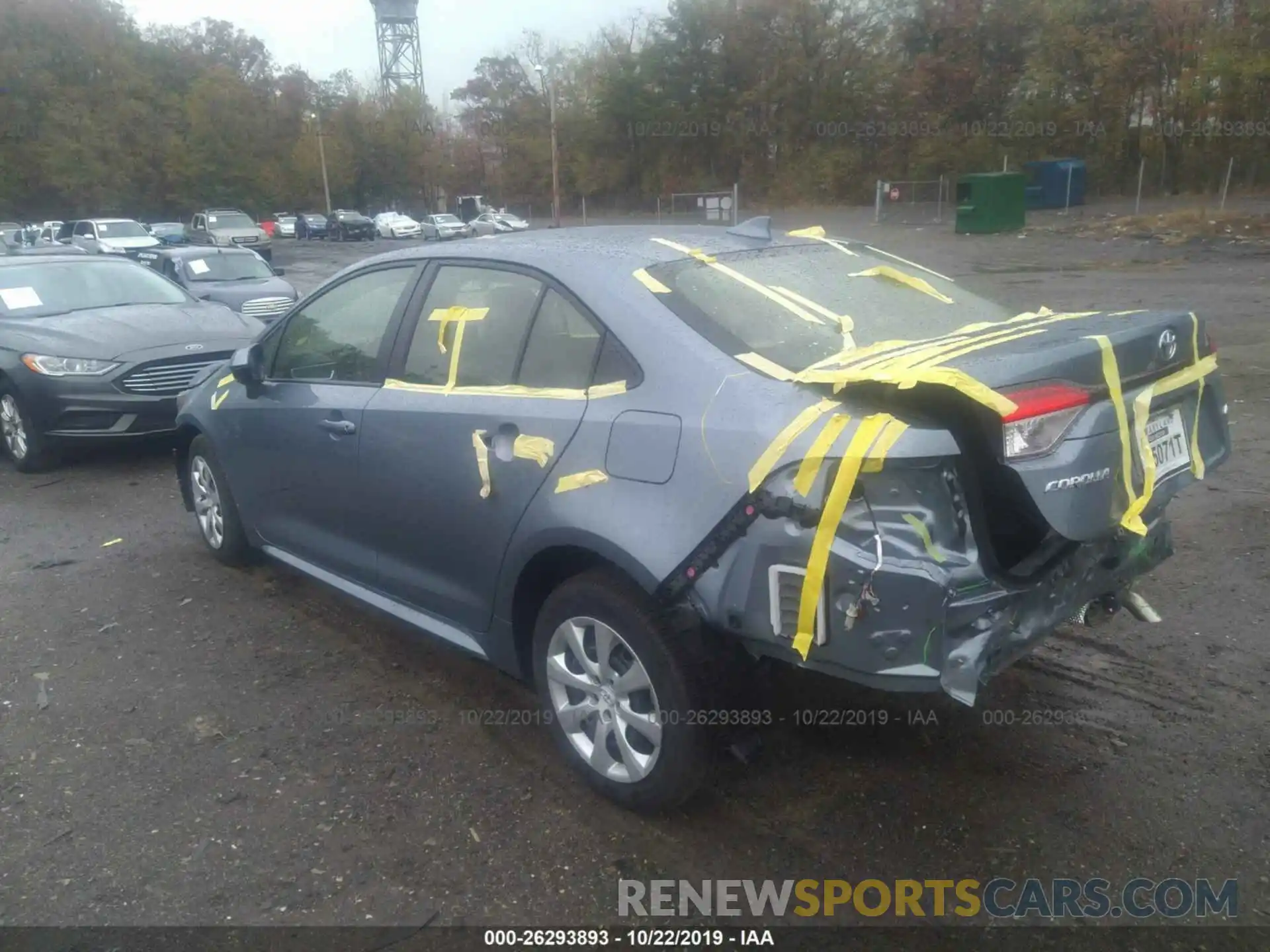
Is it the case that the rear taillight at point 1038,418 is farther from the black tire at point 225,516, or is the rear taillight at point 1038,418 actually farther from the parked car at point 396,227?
the parked car at point 396,227

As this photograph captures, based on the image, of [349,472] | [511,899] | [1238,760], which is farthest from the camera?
[349,472]

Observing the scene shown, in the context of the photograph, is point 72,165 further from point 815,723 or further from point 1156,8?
point 815,723

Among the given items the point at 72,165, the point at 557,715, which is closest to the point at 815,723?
the point at 557,715

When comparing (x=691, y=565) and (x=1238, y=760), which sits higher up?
(x=691, y=565)

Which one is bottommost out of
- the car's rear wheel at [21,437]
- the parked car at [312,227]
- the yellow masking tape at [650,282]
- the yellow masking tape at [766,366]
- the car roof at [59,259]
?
the parked car at [312,227]

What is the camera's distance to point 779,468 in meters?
2.75

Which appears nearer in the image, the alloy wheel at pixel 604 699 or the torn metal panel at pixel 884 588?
the torn metal panel at pixel 884 588

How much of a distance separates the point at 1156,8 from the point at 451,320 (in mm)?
37378

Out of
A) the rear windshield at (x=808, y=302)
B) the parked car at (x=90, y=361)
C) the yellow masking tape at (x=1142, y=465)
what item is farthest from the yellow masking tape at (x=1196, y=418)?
the parked car at (x=90, y=361)

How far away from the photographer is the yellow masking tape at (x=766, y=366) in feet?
9.83

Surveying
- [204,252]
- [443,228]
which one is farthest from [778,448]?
[443,228]

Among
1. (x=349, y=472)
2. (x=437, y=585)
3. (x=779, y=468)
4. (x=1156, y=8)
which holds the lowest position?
(x=437, y=585)

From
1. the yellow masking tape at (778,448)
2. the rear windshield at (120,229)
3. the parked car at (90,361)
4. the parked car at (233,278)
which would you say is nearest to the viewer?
the yellow masking tape at (778,448)

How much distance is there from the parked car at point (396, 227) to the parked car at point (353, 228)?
2.04 feet
